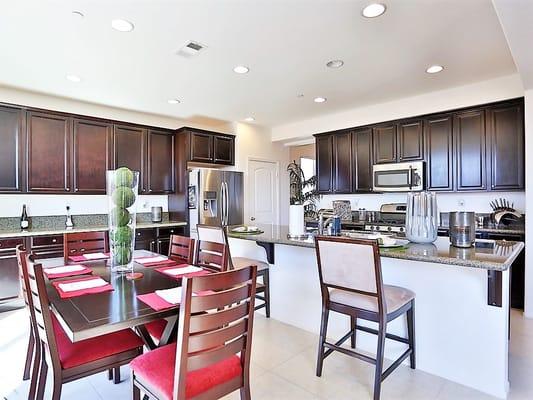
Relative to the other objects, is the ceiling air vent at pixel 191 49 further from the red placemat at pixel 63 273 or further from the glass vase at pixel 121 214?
the red placemat at pixel 63 273

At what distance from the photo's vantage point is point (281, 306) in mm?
3225

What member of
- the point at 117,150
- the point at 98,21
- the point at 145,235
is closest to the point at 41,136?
the point at 117,150

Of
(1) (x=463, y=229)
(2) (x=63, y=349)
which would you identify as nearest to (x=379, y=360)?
(1) (x=463, y=229)

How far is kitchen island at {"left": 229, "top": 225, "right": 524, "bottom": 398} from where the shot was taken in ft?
6.48

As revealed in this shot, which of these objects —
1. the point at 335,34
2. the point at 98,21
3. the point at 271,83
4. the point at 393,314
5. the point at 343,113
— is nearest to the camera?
the point at 393,314

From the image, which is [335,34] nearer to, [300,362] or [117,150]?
[300,362]

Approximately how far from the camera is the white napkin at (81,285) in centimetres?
178

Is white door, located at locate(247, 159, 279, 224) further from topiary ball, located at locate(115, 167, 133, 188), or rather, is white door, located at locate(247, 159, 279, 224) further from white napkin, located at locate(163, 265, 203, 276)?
topiary ball, located at locate(115, 167, 133, 188)

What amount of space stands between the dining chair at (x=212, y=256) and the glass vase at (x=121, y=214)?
0.56 meters

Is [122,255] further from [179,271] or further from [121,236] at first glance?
[179,271]

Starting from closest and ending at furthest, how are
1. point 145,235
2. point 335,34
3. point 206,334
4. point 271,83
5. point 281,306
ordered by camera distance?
1. point 206,334
2. point 335,34
3. point 281,306
4. point 271,83
5. point 145,235

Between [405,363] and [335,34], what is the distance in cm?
265

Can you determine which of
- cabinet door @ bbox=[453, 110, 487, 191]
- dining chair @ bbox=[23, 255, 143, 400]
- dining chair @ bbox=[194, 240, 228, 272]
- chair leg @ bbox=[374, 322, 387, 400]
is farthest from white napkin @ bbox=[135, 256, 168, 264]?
cabinet door @ bbox=[453, 110, 487, 191]

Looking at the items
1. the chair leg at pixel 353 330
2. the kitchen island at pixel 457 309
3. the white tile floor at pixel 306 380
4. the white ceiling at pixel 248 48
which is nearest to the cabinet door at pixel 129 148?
the white ceiling at pixel 248 48
